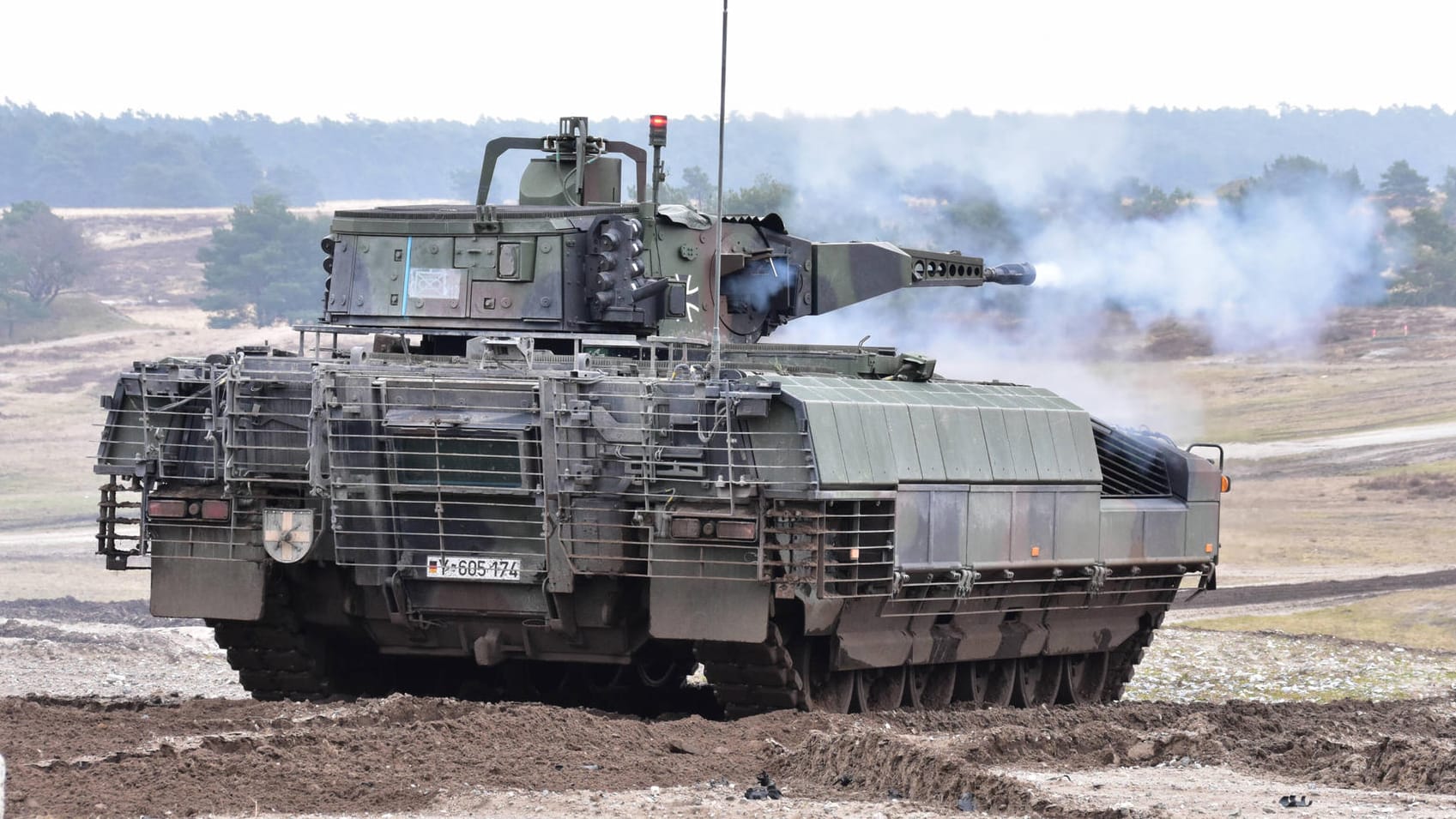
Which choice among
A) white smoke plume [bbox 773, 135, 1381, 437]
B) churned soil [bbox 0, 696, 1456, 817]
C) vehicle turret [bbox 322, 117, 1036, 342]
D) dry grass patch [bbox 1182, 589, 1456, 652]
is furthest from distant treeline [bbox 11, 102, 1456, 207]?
churned soil [bbox 0, 696, 1456, 817]

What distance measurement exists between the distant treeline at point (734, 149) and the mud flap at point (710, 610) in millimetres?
12980

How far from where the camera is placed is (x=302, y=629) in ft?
54.2

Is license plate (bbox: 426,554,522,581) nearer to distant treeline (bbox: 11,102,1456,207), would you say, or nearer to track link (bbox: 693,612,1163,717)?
track link (bbox: 693,612,1163,717)

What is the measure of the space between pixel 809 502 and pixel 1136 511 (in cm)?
422

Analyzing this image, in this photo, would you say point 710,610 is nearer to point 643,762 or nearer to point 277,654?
point 643,762

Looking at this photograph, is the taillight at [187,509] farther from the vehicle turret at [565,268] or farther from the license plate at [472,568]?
the vehicle turret at [565,268]

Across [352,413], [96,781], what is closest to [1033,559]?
[352,413]

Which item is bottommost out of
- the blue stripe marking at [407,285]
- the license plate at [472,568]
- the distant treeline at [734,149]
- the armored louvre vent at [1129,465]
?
the license plate at [472,568]

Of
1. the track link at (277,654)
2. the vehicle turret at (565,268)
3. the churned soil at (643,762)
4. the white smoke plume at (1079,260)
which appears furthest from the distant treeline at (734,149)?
the churned soil at (643,762)

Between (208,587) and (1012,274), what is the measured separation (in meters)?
8.00

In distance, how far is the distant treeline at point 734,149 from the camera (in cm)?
2991

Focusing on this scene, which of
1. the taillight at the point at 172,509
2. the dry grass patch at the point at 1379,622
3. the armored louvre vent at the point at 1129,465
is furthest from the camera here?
the dry grass patch at the point at 1379,622

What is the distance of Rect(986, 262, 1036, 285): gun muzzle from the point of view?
20.7 metres

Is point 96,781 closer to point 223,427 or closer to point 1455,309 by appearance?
point 223,427
